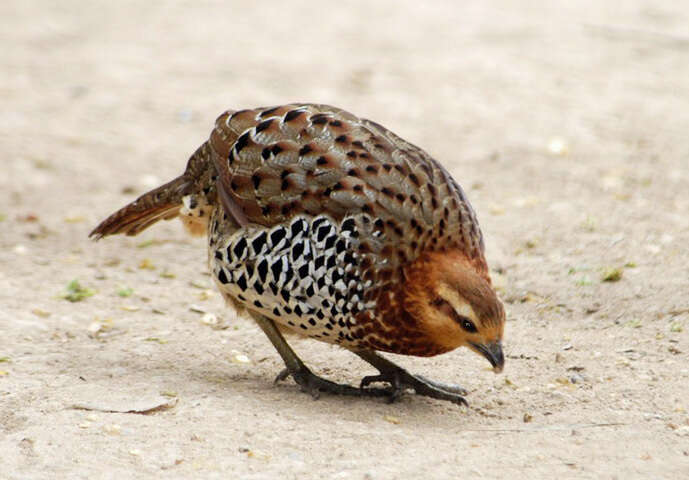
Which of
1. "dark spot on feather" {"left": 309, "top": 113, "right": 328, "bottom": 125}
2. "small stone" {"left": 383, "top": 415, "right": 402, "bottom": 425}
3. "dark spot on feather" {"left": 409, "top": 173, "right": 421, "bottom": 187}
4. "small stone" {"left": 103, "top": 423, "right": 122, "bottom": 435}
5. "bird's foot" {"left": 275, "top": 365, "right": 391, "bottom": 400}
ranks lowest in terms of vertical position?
"small stone" {"left": 103, "top": 423, "right": 122, "bottom": 435}

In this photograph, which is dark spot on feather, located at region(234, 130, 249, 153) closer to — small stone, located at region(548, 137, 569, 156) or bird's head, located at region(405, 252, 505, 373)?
bird's head, located at region(405, 252, 505, 373)

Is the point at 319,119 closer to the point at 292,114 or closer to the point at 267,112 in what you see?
the point at 292,114

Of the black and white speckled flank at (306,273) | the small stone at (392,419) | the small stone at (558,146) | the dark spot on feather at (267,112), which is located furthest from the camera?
the small stone at (558,146)

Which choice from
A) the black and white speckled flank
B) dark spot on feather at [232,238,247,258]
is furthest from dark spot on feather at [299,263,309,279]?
dark spot on feather at [232,238,247,258]

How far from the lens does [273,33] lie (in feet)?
45.0

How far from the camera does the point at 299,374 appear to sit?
20.5ft

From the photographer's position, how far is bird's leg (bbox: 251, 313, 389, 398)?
6.21 meters

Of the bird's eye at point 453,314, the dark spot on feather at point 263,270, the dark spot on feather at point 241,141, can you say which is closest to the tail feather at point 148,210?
the dark spot on feather at point 241,141

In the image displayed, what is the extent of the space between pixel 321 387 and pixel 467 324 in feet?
3.76

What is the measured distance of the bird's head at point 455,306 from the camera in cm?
536

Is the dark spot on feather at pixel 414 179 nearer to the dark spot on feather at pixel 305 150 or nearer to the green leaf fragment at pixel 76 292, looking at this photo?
the dark spot on feather at pixel 305 150

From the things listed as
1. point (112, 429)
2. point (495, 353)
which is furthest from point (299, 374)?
point (495, 353)

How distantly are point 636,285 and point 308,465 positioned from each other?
312 cm

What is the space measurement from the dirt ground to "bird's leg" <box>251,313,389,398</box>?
79mm
